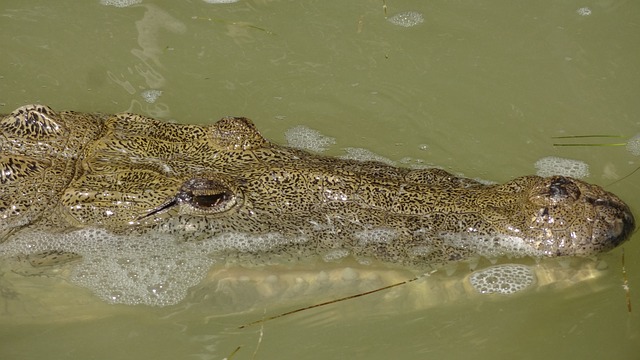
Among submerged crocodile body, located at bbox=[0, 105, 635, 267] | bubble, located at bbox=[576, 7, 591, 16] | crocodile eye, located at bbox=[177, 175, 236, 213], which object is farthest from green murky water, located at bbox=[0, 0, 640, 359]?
crocodile eye, located at bbox=[177, 175, 236, 213]

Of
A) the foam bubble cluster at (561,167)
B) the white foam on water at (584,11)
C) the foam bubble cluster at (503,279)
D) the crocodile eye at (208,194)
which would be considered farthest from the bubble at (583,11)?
the crocodile eye at (208,194)

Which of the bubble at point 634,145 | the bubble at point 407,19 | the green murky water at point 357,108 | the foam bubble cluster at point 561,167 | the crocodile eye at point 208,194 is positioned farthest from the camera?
the bubble at point 407,19

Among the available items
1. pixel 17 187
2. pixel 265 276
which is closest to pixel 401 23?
pixel 265 276

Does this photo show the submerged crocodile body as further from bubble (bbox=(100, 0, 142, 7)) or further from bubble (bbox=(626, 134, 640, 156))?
bubble (bbox=(100, 0, 142, 7))

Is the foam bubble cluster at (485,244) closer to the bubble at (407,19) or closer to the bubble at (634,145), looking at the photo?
the bubble at (634,145)

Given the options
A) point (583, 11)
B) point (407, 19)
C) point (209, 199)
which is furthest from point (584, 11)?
point (209, 199)

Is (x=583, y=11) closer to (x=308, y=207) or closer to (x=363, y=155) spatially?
(x=363, y=155)
